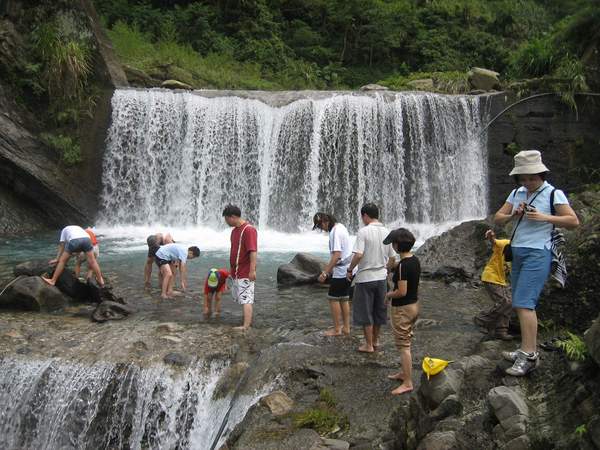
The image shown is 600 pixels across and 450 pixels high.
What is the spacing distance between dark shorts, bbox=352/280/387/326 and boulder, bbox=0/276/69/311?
4653 mm

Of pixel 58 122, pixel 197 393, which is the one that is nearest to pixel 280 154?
pixel 58 122

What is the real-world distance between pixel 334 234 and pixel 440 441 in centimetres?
307

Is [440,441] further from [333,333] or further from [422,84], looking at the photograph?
[422,84]

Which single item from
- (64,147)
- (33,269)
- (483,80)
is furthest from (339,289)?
(483,80)

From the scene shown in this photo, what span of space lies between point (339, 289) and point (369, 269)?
762mm

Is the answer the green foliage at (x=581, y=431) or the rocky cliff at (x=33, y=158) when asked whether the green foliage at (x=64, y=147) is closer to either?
the rocky cliff at (x=33, y=158)

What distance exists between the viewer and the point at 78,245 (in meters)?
8.79

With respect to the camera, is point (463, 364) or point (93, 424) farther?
point (93, 424)

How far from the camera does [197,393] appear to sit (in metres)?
5.96

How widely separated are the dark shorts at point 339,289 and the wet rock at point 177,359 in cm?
173

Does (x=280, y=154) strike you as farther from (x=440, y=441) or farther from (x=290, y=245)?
(x=440, y=441)

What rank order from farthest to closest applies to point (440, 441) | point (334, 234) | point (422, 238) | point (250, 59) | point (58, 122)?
point (250, 59), point (58, 122), point (422, 238), point (334, 234), point (440, 441)

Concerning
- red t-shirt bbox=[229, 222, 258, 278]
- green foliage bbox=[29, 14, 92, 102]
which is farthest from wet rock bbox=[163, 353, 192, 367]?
green foliage bbox=[29, 14, 92, 102]

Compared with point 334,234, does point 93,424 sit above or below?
below
